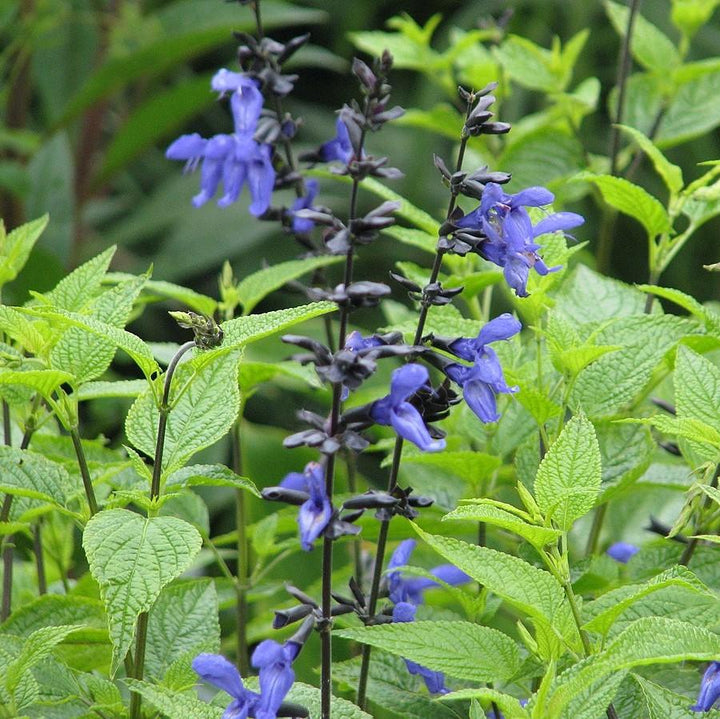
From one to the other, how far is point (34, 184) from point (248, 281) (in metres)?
1.29

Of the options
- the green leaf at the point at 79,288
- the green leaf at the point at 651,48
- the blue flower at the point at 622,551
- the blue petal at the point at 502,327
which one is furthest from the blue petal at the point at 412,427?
the green leaf at the point at 651,48

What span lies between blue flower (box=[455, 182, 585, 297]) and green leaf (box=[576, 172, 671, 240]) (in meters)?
0.18

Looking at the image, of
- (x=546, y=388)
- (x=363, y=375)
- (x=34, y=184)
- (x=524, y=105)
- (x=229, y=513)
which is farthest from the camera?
(x=524, y=105)

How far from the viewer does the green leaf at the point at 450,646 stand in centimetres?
81

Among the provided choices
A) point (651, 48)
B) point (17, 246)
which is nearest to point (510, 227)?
point (17, 246)

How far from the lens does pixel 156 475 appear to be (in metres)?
0.90

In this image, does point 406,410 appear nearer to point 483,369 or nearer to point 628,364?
point 483,369

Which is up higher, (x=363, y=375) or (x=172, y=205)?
(x=363, y=375)

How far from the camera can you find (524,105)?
3.56 m

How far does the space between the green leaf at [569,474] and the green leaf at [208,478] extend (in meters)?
0.23

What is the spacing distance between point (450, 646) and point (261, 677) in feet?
0.47

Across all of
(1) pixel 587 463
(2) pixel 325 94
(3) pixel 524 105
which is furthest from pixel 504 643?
(2) pixel 325 94

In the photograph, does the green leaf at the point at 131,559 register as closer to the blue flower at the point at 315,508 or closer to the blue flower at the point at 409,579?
the blue flower at the point at 315,508

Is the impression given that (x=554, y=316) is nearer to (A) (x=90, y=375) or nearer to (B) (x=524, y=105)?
(A) (x=90, y=375)
